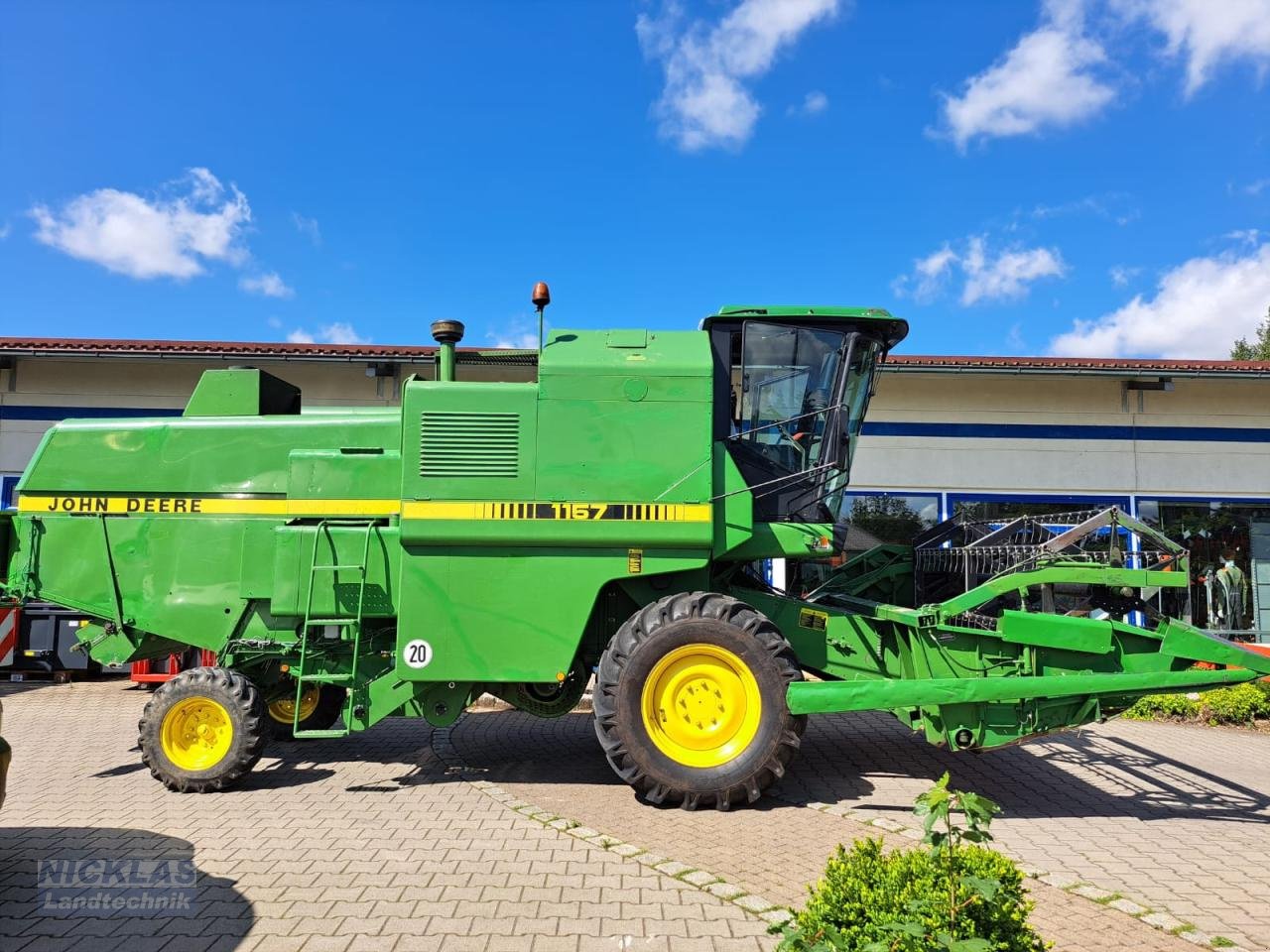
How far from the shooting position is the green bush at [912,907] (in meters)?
2.35

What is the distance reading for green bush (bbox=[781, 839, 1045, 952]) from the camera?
2.35m

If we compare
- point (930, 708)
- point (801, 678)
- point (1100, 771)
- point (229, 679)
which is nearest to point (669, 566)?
point (801, 678)

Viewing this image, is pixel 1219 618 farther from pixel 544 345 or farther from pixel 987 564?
pixel 544 345

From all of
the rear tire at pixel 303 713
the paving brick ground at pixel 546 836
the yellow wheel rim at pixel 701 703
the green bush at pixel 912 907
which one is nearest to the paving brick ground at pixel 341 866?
the paving brick ground at pixel 546 836

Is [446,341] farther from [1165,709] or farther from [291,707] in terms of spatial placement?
[1165,709]

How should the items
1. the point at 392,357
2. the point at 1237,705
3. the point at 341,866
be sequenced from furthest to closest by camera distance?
the point at 392,357, the point at 1237,705, the point at 341,866

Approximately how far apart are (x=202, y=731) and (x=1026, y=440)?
11203mm

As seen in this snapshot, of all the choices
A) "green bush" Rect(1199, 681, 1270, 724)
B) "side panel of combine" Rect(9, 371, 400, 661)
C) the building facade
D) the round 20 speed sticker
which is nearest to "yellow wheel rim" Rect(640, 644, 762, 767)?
the round 20 speed sticker

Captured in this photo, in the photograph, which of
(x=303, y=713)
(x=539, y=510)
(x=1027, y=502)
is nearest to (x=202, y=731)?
(x=303, y=713)

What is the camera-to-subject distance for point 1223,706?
8.42 metres

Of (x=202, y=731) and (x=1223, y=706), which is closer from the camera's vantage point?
(x=202, y=731)

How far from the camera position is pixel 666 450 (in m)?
5.54

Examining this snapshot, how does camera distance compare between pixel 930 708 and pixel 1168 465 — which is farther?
pixel 1168 465

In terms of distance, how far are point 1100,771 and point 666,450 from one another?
4.42m
